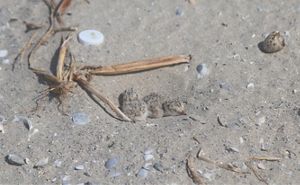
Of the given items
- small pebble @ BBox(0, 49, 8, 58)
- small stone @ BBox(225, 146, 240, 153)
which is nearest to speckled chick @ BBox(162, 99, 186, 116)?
small stone @ BBox(225, 146, 240, 153)

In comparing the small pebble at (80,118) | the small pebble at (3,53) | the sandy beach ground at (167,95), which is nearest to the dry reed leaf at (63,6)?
the sandy beach ground at (167,95)

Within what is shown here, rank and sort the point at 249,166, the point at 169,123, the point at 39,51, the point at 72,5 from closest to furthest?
the point at 249,166, the point at 169,123, the point at 39,51, the point at 72,5

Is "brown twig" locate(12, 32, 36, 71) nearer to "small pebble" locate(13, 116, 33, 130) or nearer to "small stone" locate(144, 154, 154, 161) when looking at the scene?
"small pebble" locate(13, 116, 33, 130)

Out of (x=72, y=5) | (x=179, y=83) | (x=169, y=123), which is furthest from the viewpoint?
(x=72, y=5)

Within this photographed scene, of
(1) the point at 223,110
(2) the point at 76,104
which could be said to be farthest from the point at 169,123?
(2) the point at 76,104

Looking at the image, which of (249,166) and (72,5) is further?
(72,5)

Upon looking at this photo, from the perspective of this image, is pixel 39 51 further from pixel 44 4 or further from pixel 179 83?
pixel 179 83
